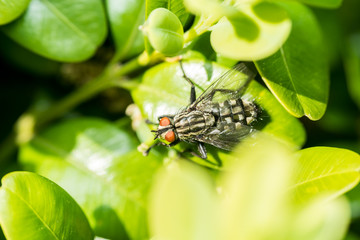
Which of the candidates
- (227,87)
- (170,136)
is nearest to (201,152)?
(170,136)

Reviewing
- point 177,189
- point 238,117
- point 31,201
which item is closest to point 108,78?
point 238,117

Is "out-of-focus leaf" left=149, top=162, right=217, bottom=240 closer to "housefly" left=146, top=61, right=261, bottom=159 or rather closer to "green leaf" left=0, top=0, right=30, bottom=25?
"housefly" left=146, top=61, right=261, bottom=159


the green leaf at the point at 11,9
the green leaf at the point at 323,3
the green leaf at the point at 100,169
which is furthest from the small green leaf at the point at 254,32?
the green leaf at the point at 11,9

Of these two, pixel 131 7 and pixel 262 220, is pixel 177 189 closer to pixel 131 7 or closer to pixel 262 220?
pixel 262 220

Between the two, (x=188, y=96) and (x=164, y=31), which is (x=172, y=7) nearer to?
(x=164, y=31)

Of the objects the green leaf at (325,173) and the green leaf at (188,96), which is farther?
the green leaf at (188,96)

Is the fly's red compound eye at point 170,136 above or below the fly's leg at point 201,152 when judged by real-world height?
above

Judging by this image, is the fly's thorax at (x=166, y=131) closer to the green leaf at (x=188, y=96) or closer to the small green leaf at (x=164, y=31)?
the green leaf at (x=188, y=96)
